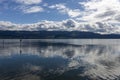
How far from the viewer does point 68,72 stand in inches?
2111

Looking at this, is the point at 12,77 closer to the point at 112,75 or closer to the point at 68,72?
the point at 68,72

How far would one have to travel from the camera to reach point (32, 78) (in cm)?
4744

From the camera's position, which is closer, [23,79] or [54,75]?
[23,79]

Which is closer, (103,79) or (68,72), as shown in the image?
(103,79)

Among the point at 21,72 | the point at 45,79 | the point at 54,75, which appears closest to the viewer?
the point at 45,79

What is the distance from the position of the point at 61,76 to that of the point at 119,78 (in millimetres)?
11177

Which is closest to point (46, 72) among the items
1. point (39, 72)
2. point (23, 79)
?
point (39, 72)

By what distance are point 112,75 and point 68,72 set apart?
30.5 feet

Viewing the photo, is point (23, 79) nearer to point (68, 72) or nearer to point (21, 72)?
point (21, 72)

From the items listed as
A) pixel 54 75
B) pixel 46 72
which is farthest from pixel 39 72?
pixel 54 75

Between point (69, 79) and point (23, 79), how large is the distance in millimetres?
8551

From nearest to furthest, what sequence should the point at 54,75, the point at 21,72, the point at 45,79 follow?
the point at 45,79, the point at 54,75, the point at 21,72

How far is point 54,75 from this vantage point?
163 ft

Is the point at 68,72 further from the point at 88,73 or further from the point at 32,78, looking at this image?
the point at 32,78
